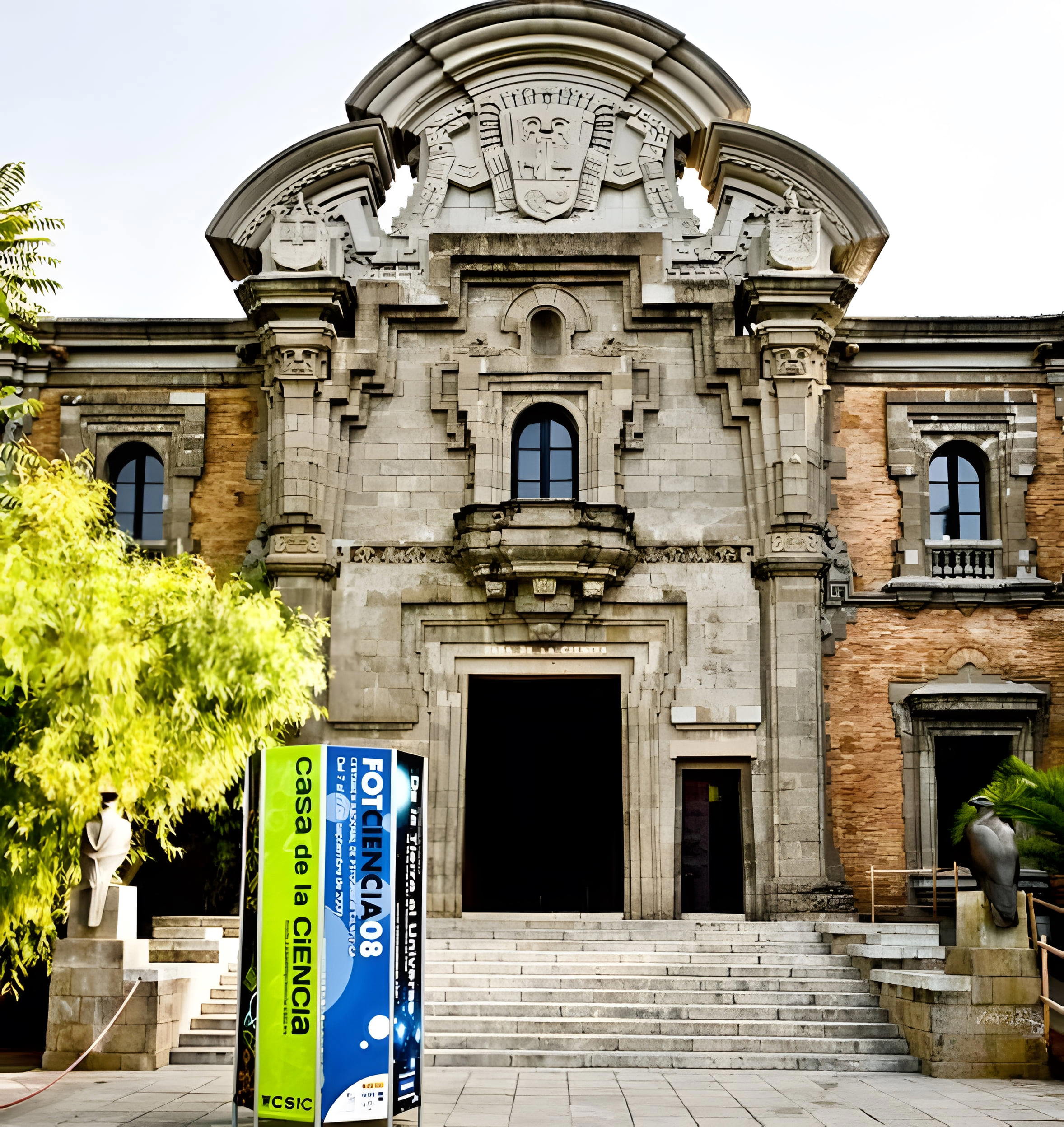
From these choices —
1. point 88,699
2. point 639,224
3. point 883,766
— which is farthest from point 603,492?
point 88,699

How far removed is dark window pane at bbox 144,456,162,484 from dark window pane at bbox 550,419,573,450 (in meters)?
7.28

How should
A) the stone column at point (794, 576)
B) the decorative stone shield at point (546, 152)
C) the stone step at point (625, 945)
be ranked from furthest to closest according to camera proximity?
the decorative stone shield at point (546, 152) < the stone column at point (794, 576) < the stone step at point (625, 945)

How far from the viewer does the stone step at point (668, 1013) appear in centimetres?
1698

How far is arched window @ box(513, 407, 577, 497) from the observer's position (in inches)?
965

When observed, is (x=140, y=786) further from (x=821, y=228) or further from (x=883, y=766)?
(x=821, y=228)

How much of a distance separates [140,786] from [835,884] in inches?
460

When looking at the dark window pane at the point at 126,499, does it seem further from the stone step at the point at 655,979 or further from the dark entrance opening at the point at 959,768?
the dark entrance opening at the point at 959,768

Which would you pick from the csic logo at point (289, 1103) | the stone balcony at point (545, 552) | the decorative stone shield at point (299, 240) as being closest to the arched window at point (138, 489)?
the decorative stone shield at point (299, 240)

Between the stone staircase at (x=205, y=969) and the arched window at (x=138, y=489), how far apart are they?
829 centimetres

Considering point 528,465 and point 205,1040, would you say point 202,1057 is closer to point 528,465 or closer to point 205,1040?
point 205,1040

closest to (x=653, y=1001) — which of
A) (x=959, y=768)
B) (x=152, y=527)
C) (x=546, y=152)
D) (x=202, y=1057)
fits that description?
(x=202, y=1057)

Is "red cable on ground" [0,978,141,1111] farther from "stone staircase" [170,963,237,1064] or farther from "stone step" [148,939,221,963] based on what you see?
"stone step" [148,939,221,963]

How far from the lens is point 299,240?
24.3m

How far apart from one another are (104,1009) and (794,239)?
650 inches
